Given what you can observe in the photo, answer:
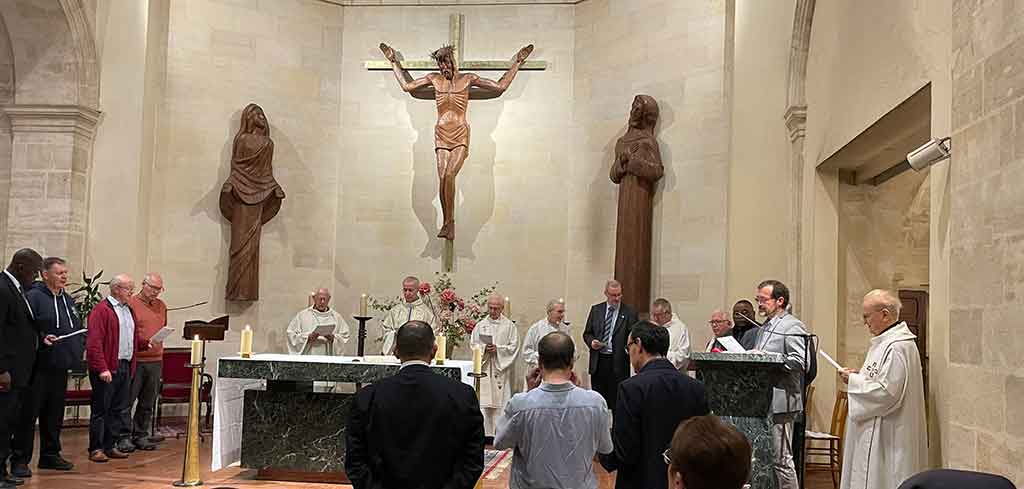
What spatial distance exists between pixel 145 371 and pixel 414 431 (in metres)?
5.85

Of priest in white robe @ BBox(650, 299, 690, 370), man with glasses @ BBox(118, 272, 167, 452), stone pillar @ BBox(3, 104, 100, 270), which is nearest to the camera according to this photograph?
man with glasses @ BBox(118, 272, 167, 452)

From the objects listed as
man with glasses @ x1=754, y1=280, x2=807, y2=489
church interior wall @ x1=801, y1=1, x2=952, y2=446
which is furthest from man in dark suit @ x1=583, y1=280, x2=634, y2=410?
man with glasses @ x1=754, y1=280, x2=807, y2=489

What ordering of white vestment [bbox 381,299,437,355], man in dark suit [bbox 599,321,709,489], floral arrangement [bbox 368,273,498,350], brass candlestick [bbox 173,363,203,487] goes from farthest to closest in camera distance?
1. white vestment [bbox 381,299,437,355]
2. floral arrangement [bbox 368,273,498,350]
3. brass candlestick [bbox 173,363,203,487]
4. man in dark suit [bbox 599,321,709,489]

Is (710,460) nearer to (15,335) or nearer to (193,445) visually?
(193,445)

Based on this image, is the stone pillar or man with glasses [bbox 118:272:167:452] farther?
the stone pillar

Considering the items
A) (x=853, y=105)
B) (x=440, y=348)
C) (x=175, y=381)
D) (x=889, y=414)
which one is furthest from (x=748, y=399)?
(x=175, y=381)

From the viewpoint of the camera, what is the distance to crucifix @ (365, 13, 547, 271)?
11711 millimetres

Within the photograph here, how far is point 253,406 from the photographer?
747cm

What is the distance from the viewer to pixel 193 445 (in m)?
6.96

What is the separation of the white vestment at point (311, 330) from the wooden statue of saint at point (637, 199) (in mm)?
3136

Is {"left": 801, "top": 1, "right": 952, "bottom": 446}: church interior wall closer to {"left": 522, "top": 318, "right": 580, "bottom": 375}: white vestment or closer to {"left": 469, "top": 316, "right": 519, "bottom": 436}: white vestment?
{"left": 522, "top": 318, "right": 580, "bottom": 375}: white vestment

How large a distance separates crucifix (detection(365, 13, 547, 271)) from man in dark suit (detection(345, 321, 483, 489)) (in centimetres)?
825

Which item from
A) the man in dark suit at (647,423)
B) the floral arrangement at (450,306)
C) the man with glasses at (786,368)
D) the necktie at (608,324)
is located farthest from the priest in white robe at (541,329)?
the man in dark suit at (647,423)

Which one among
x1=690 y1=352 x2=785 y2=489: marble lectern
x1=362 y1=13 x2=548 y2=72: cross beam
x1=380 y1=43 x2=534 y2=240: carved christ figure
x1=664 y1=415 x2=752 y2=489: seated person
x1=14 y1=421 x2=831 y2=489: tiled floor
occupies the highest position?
x1=362 y1=13 x2=548 y2=72: cross beam
